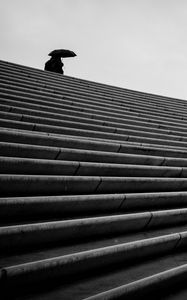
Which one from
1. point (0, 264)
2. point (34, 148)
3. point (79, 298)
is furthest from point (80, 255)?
point (34, 148)

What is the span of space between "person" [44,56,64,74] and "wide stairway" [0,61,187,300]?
12.3ft

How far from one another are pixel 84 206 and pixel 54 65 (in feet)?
20.0

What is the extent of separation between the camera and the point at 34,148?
2.37 m

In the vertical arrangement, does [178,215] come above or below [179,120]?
below

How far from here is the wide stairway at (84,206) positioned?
1574 mm

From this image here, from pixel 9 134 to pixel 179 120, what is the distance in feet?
12.1

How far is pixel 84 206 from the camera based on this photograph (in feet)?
7.07

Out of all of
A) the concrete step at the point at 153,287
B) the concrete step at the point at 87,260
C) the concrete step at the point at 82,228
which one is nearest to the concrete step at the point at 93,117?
the concrete step at the point at 82,228

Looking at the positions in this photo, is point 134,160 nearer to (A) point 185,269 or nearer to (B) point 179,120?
(A) point 185,269

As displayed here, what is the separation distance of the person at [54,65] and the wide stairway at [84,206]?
374cm

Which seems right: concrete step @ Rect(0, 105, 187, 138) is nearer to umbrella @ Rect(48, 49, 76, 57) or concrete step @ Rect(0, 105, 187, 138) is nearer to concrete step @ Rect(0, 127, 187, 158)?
concrete step @ Rect(0, 127, 187, 158)

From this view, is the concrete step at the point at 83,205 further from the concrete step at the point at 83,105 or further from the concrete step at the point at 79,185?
the concrete step at the point at 83,105

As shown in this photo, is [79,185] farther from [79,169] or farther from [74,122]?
[74,122]

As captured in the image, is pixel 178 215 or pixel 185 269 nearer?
pixel 185 269
